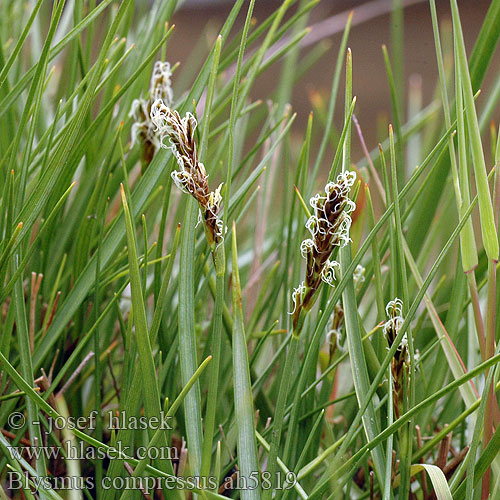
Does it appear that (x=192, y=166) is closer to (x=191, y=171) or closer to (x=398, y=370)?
(x=191, y=171)

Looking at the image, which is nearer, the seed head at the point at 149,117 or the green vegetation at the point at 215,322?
the green vegetation at the point at 215,322

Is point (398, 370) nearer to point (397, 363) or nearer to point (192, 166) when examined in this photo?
point (397, 363)

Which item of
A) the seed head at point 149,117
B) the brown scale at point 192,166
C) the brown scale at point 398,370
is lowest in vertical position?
the brown scale at point 398,370

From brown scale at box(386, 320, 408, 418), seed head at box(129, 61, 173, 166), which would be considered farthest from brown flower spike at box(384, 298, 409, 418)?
seed head at box(129, 61, 173, 166)

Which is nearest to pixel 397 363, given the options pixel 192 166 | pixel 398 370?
pixel 398 370

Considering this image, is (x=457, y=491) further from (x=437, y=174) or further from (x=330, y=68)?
(x=330, y=68)

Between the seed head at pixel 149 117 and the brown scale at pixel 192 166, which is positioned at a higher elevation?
the seed head at pixel 149 117

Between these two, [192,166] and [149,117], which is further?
[149,117]

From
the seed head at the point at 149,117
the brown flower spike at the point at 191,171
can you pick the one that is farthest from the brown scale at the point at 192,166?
the seed head at the point at 149,117

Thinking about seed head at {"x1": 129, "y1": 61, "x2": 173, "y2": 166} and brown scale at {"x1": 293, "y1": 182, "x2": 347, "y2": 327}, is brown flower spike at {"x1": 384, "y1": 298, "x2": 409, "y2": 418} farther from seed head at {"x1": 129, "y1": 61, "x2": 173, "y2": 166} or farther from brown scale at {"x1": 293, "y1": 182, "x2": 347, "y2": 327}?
seed head at {"x1": 129, "y1": 61, "x2": 173, "y2": 166}

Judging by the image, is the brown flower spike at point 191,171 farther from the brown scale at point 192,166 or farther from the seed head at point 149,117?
the seed head at point 149,117

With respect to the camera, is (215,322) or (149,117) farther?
(149,117)

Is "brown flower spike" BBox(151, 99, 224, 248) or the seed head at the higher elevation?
the seed head

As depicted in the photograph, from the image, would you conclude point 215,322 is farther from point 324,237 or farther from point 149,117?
point 149,117
